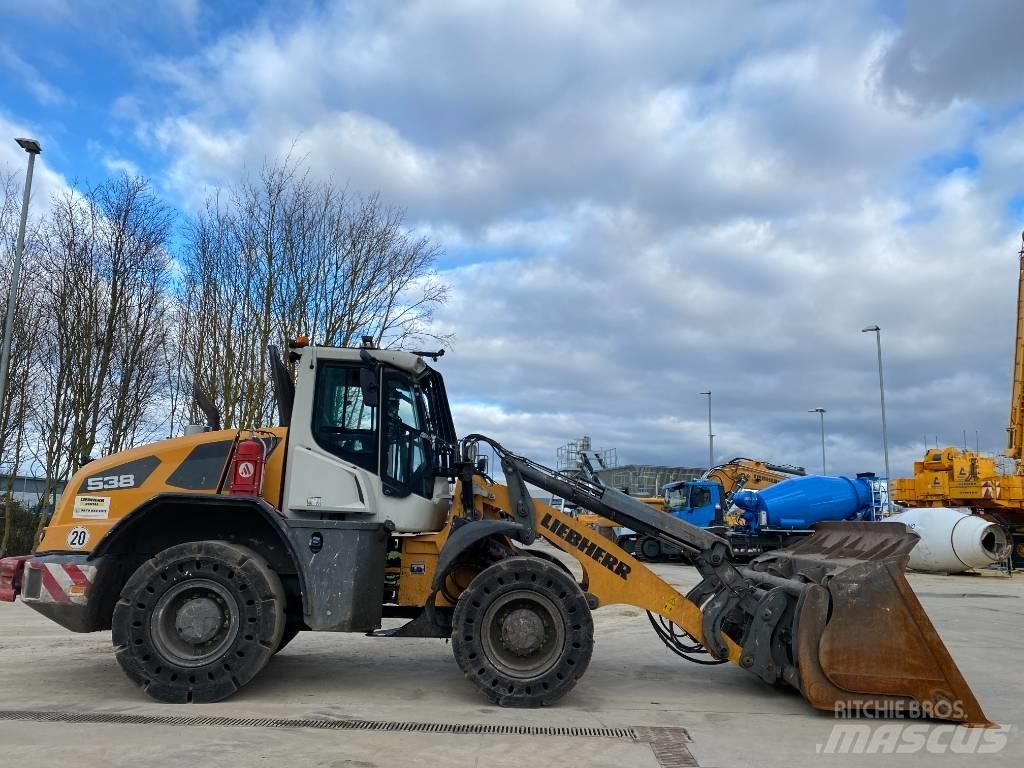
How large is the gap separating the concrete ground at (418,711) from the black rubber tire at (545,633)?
190 millimetres

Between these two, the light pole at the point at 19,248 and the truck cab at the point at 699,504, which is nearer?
the light pole at the point at 19,248

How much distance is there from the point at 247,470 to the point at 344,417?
92 centimetres

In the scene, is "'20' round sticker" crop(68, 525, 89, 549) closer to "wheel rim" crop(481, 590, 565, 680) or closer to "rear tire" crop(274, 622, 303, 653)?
"rear tire" crop(274, 622, 303, 653)

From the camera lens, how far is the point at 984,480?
95.2 feet

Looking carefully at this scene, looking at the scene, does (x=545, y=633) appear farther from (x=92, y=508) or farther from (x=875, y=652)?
(x=92, y=508)

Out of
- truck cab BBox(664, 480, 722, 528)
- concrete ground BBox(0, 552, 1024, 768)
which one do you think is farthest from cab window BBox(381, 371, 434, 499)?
truck cab BBox(664, 480, 722, 528)

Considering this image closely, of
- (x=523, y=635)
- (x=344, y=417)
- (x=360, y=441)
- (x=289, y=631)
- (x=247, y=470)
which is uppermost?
(x=344, y=417)

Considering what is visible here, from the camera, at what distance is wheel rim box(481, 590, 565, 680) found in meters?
6.53

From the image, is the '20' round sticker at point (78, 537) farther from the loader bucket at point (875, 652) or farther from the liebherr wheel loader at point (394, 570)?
the loader bucket at point (875, 652)

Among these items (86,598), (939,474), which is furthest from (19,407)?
(939,474)

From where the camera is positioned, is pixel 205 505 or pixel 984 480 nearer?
pixel 205 505

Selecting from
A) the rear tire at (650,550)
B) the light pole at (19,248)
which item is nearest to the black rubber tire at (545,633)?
the light pole at (19,248)

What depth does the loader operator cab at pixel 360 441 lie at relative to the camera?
677 cm

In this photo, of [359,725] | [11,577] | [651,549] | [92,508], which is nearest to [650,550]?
[651,549]
